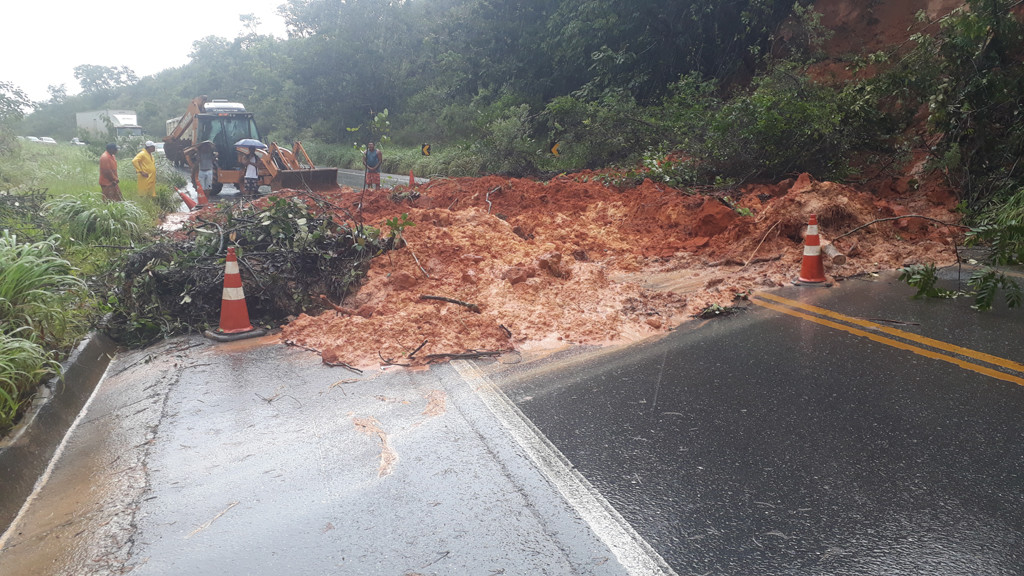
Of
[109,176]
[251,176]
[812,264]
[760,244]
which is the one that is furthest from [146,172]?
[812,264]

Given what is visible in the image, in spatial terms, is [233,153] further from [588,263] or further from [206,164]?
[588,263]

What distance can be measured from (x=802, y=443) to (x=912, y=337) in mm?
2548

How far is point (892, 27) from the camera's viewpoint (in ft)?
55.9

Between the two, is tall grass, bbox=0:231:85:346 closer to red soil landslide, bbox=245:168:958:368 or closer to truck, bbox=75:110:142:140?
red soil landslide, bbox=245:168:958:368

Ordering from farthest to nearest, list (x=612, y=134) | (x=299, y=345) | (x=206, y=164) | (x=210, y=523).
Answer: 1. (x=206, y=164)
2. (x=612, y=134)
3. (x=299, y=345)
4. (x=210, y=523)

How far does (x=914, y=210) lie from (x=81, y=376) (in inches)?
450

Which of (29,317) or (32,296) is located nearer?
(29,317)

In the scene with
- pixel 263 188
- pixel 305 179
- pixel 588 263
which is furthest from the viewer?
pixel 263 188

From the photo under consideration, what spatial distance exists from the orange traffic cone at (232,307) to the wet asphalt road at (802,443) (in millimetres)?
3047

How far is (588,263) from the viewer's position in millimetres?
8656

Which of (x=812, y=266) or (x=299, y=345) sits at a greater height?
(x=812, y=266)

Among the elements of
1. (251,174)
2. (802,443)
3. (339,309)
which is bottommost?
(802,443)

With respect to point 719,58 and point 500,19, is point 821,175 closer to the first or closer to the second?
point 719,58

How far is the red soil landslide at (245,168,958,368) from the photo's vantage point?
20.6 ft
